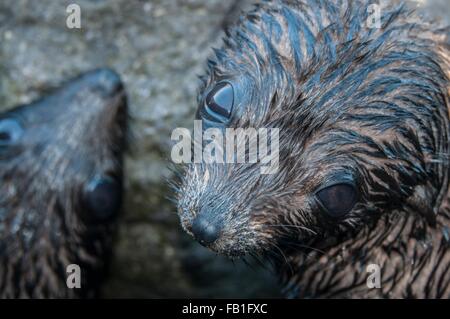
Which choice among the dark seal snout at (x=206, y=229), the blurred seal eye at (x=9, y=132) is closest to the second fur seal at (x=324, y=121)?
the dark seal snout at (x=206, y=229)

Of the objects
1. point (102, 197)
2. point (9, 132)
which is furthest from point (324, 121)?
point (9, 132)

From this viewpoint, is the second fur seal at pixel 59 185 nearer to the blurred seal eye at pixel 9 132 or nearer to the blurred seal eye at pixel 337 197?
the blurred seal eye at pixel 9 132

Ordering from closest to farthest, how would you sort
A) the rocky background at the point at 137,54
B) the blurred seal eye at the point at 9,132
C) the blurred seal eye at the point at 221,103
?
the blurred seal eye at the point at 221,103, the blurred seal eye at the point at 9,132, the rocky background at the point at 137,54

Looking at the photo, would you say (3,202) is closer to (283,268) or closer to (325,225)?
(283,268)

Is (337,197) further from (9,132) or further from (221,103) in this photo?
(9,132)
